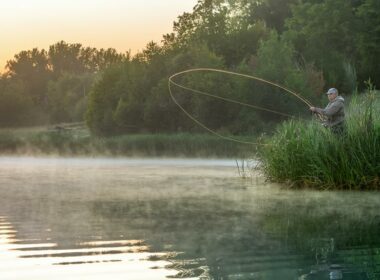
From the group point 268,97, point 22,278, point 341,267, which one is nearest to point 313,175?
point 341,267

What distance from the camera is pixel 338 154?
1481cm

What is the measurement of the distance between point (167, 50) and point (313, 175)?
115 ft

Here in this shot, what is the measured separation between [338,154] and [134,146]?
73.4ft

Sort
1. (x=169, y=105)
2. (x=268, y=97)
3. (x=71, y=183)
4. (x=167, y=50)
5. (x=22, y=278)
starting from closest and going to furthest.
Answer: (x=22, y=278) < (x=71, y=183) < (x=268, y=97) < (x=169, y=105) < (x=167, y=50)

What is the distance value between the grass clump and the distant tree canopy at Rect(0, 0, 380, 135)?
2140cm

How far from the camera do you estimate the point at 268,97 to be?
41.1m

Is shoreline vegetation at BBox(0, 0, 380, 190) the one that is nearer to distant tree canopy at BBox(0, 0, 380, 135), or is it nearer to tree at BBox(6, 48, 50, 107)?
distant tree canopy at BBox(0, 0, 380, 135)

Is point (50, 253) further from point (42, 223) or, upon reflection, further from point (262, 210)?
point (262, 210)

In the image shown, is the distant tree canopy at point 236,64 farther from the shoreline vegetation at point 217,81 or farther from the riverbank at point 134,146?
the riverbank at point 134,146

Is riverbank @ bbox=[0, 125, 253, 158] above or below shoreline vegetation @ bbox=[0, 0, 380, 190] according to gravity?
below

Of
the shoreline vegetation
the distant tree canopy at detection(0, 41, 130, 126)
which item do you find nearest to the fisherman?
the shoreline vegetation

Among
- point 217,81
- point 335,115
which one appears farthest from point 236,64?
point 335,115

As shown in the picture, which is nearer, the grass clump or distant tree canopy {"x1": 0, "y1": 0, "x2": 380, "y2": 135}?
the grass clump

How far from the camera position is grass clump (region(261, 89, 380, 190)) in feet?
47.9
